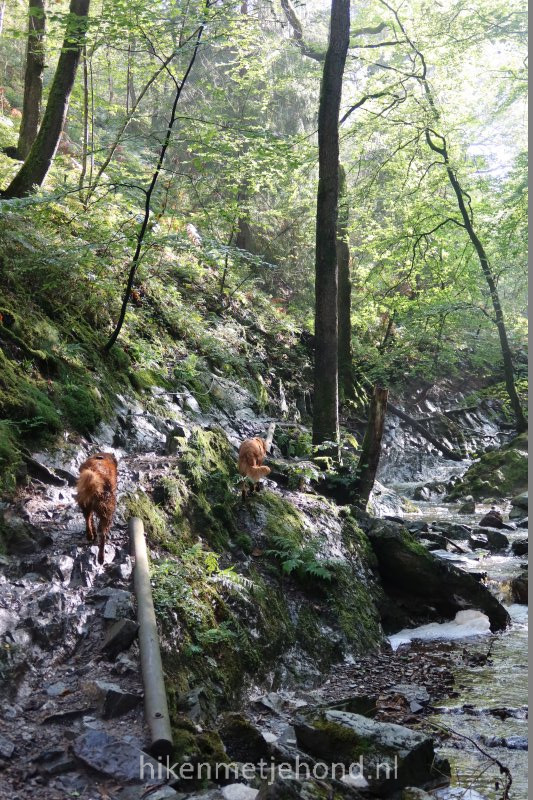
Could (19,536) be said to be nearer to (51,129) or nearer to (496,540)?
(51,129)

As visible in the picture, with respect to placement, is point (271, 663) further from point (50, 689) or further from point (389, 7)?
point (389, 7)

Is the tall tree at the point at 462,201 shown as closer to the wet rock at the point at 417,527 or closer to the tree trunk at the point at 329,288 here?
the tree trunk at the point at 329,288

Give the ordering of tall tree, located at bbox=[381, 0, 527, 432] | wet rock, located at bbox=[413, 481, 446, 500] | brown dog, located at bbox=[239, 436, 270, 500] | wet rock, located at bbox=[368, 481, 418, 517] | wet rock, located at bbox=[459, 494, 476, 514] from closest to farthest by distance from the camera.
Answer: brown dog, located at bbox=[239, 436, 270, 500], wet rock, located at bbox=[368, 481, 418, 517], wet rock, located at bbox=[459, 494, 476, 514], wet rock, located at bbox=[413, 481, 446, 500], tall tree, located at bbox=[381, 0, 527, 432]

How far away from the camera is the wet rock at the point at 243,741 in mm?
3789

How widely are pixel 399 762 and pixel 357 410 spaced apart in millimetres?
12687

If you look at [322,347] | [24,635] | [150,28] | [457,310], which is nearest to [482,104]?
[457,310]

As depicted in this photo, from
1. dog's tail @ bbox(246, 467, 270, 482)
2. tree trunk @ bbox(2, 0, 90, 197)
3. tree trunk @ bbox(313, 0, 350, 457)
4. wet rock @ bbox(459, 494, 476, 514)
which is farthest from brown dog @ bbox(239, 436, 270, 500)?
wet rock @ bbox(459, 494, 476, 514)

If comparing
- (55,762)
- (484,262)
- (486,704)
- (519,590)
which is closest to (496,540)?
(519,590)

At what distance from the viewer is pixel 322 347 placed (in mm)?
10188

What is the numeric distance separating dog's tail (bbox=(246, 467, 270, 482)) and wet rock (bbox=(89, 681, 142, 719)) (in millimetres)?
3647

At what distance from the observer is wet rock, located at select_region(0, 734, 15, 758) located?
3143 mm

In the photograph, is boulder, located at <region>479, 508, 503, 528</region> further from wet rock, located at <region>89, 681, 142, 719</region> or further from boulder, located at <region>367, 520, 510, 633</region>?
wet rock, located at <region>89, 681, 142, 719</region>

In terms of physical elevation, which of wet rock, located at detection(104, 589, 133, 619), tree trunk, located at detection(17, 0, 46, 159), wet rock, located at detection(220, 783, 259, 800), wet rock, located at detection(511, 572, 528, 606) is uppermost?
tree trunk, located at detection(17, 0, 46, 159)

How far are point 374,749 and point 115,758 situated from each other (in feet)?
5.20
